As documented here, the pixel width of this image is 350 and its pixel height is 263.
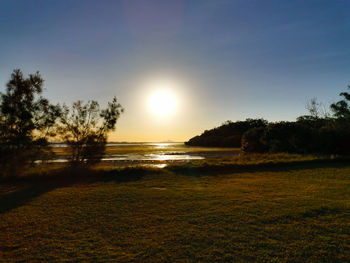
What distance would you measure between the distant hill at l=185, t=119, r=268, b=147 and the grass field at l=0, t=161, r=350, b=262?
2606 inches

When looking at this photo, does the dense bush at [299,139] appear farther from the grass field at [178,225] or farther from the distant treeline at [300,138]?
the grass field at [178,225]

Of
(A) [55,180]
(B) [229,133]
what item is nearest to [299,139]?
(A) [55,180]

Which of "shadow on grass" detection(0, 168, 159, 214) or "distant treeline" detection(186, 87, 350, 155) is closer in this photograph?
"shadow on grass" detection(0, 168, 159, 214)

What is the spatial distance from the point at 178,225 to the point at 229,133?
3315 inches

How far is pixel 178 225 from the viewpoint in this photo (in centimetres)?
550

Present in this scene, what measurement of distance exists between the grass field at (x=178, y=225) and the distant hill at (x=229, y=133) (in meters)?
66.2

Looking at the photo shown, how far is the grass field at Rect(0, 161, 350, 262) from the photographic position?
413 cm

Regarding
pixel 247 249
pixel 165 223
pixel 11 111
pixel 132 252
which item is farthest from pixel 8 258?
pixel 11 111

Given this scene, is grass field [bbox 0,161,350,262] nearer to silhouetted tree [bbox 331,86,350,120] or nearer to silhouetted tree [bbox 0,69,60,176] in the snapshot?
silhouetted tree [bbox 0,69,60,176]

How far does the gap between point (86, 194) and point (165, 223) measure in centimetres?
506

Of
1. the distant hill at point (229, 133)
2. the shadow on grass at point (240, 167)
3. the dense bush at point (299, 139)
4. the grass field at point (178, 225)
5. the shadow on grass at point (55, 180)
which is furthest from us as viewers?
the distant hill at point (229, 133)

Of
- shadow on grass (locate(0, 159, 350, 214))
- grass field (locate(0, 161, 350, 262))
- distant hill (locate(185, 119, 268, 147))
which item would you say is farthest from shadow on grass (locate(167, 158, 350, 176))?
distant hill (locate(185, 119, 268, 147))

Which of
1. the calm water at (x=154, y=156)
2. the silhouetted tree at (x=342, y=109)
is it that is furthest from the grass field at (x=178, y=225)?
the silhouetted tree at (x=342, y=109)

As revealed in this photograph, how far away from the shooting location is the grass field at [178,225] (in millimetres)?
4129
